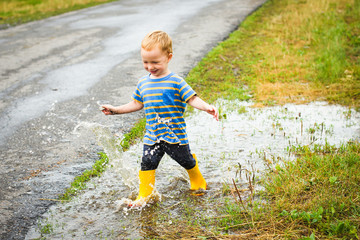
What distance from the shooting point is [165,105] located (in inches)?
117

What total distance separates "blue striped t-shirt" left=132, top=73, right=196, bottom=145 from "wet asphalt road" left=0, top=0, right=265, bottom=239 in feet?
3.68

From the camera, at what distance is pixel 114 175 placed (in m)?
3.69

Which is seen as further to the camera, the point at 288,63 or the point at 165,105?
the point at 288,63

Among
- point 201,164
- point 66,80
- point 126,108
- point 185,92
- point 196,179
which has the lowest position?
point 201,164

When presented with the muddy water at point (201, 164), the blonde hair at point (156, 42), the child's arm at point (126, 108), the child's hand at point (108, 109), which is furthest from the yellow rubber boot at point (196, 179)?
the blonde hair at point (156, 42)

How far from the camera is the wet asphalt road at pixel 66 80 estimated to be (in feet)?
11.8

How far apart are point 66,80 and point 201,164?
376 centimetres

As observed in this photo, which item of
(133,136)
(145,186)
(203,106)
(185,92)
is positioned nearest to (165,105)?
(185,92)

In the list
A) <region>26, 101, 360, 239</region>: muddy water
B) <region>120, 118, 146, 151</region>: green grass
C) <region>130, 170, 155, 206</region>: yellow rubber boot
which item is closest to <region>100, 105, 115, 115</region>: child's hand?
<region>26, 101, 360, 239</region>: muddy water

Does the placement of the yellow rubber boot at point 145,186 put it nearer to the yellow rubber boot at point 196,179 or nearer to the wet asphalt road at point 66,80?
the yellow rubber boot at point 196,179

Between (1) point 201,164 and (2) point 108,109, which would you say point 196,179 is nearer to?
(1) point 201,164

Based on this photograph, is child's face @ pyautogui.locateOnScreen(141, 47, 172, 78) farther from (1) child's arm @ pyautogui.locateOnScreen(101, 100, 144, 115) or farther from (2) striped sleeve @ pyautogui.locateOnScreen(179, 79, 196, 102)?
(1) child's arm @ pyautogui.locateOnScreen(101, 100, 144, 115)

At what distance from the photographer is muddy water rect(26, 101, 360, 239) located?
2.95 m

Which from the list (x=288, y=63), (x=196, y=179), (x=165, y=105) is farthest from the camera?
(x=288, y=63)
